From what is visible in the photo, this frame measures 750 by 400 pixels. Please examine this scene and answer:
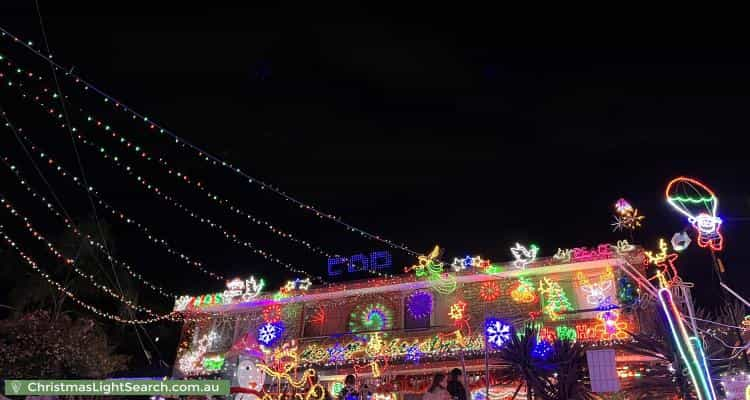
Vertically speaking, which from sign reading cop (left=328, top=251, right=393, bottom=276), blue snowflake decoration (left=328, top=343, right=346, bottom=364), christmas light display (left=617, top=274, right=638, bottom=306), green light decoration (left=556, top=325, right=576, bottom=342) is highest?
sign reading cop (left=328, top=251, right=393, bottom=276)

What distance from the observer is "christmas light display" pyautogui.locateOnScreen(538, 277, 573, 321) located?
14.8 m

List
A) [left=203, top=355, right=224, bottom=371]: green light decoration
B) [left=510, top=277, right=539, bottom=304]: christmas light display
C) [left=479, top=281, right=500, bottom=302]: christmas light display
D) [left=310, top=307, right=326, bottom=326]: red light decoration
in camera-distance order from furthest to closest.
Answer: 1. [left=203, top=355, right=224, bottom=371]: green light decoration
2. [left=310, top=307, right=326, bottom=326]: red light decoration
3. [left=479, top=281, right=500, bottom=302]: christmas light display
4. [left=510, top=277, right=539, bottom=304]: christmas light display

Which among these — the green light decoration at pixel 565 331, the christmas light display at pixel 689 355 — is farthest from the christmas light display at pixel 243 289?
the christmas light display at pixel 689 355

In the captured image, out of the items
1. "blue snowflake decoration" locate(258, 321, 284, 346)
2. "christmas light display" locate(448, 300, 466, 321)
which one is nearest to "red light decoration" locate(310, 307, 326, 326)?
"blue snowflake decoration" locate(258, 321, 284, 346)

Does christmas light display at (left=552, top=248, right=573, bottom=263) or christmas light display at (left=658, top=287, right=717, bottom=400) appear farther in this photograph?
christmas light display at (left=552, top=248, right=573, bottom=263)

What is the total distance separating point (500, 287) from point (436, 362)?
276 cm

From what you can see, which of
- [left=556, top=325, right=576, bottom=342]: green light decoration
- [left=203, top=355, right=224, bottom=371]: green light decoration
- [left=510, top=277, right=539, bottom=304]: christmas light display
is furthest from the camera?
[left=203, top=355, right=224, bottom=371]: green light decoration

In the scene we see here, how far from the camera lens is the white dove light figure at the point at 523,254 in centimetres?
1501

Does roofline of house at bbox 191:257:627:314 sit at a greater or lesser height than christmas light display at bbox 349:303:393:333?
greater

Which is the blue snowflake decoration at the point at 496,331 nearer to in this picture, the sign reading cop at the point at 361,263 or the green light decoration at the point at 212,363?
the sign reading cop at the point at 361,263

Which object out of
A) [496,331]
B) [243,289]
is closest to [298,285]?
[243,289]

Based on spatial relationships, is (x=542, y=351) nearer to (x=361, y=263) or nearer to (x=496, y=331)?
(x=496, y=331)

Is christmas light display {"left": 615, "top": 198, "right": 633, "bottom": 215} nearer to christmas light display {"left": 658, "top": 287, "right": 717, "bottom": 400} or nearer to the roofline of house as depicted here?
the roofline of house

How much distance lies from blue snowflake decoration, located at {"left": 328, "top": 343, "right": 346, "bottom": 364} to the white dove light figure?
5.53 metres
